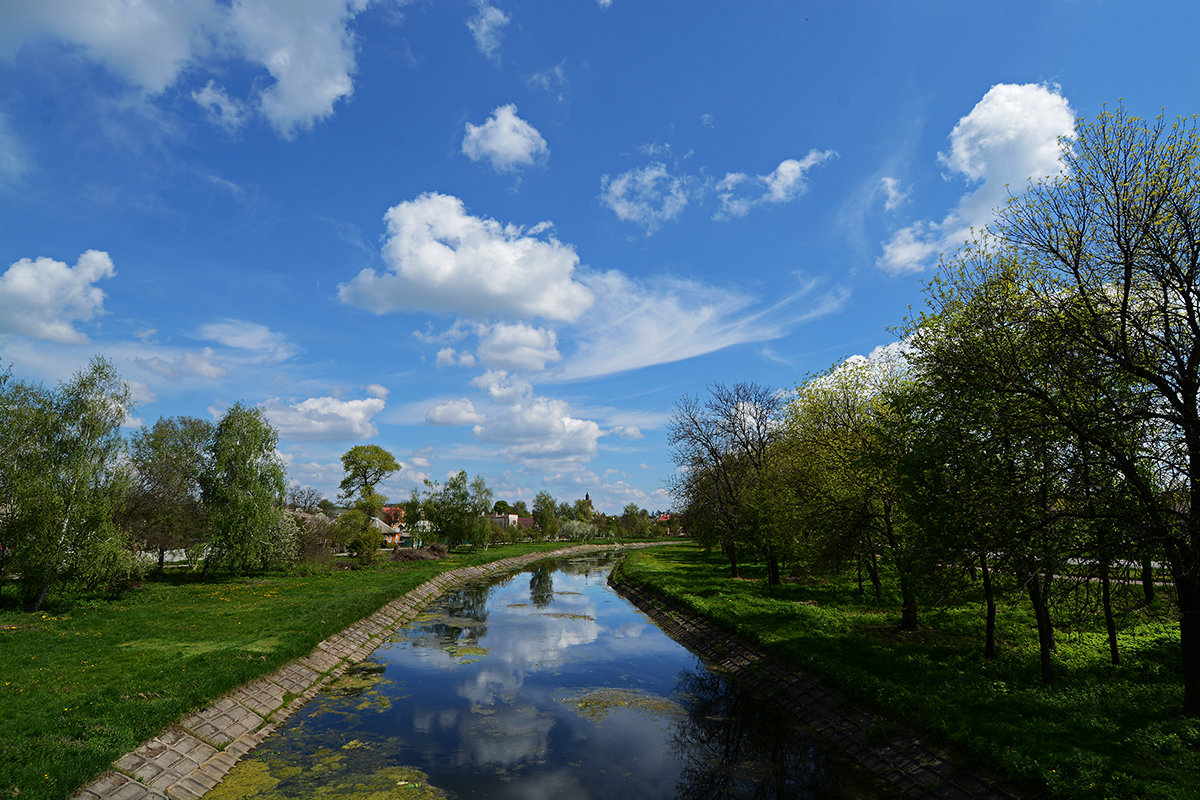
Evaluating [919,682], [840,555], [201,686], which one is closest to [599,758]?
[919,682]

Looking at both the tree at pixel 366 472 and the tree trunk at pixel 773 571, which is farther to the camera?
the tree at pixel 366 472

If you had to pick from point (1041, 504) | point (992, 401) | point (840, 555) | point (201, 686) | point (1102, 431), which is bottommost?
point (201, 686)

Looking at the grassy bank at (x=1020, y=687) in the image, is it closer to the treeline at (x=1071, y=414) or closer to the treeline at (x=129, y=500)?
the treeline at (x=1071, y=414)

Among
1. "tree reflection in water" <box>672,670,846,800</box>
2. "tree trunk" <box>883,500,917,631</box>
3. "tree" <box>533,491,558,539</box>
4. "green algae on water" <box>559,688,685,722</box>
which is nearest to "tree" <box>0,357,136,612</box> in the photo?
"green algae on water" <box>559,688,685,722</box>

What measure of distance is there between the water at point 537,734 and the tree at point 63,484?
618 inches

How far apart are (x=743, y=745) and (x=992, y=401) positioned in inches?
495

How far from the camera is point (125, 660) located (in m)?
19.0

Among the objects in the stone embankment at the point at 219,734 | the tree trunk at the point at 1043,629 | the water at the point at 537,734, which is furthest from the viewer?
the tree trunk at the point at 1043,629

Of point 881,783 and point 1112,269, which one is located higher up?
point 1112,269

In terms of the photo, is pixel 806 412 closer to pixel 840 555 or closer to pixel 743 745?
pixel 840 555

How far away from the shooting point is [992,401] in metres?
16.3

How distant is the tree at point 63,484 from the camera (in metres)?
27.7

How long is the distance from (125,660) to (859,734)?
922 inches

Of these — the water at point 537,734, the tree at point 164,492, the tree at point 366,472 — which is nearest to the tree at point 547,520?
the tree at point 366,472
